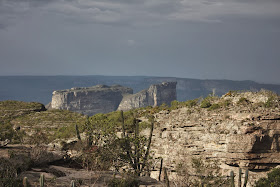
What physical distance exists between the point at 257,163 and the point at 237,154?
1955 mm

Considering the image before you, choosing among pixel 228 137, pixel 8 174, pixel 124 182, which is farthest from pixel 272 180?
pixel 8 174

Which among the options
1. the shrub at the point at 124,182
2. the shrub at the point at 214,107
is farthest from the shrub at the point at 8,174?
the shrub at the point at 214,107

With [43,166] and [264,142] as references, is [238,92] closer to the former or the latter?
[264,142]

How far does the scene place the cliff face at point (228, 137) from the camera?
80.5 feet

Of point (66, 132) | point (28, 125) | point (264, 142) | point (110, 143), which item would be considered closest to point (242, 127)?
point (264, 142)

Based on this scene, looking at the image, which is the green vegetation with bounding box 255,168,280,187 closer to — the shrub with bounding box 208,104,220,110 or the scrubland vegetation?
the scrubland vegetation

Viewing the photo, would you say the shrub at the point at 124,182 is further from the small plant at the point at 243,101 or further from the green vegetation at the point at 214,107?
the small plant at the point at 243,101

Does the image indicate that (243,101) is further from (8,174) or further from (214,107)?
(8,174)

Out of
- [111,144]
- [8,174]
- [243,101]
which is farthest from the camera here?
[243,101]

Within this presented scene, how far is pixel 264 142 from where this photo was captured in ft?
81.0

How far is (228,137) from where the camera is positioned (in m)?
25.2

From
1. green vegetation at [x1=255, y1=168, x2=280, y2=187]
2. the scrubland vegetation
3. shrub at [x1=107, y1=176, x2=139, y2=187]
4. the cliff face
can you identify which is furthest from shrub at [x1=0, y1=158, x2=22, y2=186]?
green vegetation at [x1=255, y1=168, x2=280, y2=187]

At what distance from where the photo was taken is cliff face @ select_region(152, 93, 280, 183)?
80.5 ft

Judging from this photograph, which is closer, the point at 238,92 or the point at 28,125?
the point at 238,92
